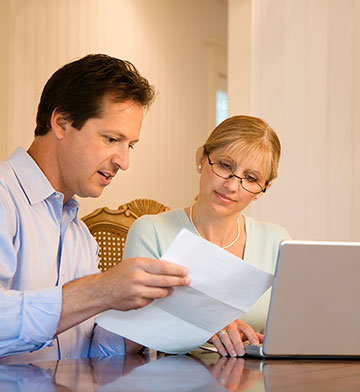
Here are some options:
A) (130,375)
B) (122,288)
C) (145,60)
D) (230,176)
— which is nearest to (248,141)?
(230,176)

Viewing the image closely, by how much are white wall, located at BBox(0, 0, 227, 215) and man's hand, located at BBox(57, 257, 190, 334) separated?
256 cm

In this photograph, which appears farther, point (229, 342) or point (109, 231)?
point (109, 231)

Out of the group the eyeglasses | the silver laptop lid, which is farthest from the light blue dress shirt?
the eyeglasses

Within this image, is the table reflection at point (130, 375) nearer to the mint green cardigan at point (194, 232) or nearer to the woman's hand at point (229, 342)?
the woman's hand at point (229, 342)

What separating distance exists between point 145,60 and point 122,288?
3.91 m

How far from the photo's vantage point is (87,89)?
1.52 meters

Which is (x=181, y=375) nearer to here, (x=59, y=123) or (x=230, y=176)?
(x=59, y=123)

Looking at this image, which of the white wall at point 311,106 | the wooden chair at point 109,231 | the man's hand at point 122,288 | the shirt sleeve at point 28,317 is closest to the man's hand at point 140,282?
the man's hand at point 122,288

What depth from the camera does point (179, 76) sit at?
5230 millimetres

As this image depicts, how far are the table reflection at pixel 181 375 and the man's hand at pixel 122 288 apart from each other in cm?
9

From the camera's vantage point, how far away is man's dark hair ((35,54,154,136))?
4.95ft

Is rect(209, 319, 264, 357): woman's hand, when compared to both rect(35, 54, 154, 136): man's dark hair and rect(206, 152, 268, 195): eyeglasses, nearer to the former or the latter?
rect(35, 54, 154, 136): man's dark hair

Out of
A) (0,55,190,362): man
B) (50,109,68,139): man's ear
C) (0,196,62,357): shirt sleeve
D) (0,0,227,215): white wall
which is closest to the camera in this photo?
(0,196,62,357): shirt sleeve

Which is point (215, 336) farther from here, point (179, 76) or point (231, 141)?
point (179, 76)
